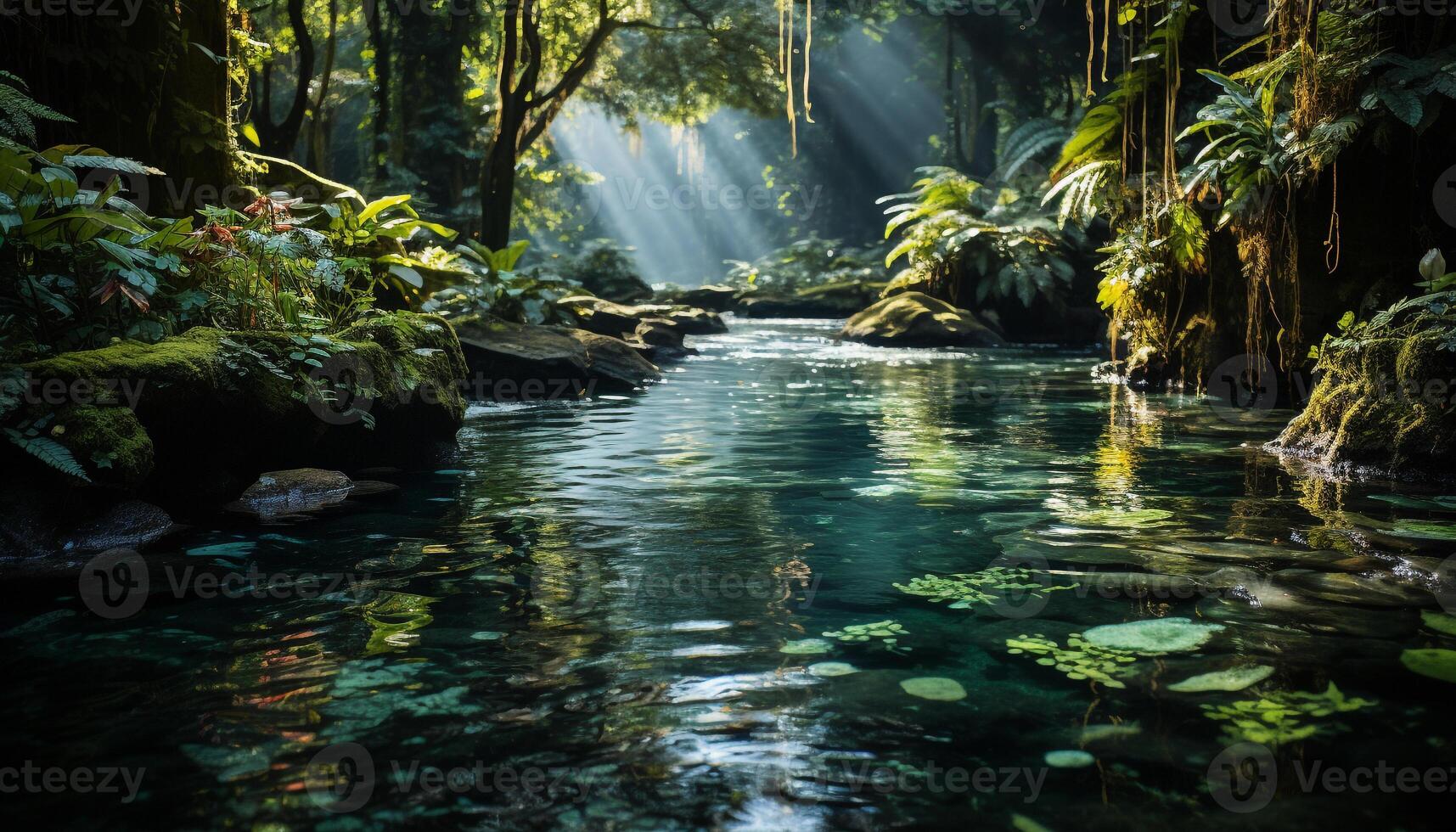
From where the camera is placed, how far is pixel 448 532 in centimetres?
491

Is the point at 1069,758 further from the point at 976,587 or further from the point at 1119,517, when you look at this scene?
the point at 1119,517

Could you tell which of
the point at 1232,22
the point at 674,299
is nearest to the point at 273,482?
the point at 1232,22

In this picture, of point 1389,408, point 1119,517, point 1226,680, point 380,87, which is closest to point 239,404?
point 1119,517

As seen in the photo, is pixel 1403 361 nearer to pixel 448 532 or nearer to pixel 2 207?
pixel 448 532

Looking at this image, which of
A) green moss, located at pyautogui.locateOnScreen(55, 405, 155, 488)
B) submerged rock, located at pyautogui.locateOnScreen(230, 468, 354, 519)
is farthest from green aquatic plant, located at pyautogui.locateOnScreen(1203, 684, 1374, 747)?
submerged rock, located at pyautogui.locateOnScreen(230, 468, 354, 519)

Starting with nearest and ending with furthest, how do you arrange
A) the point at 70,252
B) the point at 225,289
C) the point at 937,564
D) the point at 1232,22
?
the point at 937,564
the point at 70,252
the point at 225,289
the point at 1232,22

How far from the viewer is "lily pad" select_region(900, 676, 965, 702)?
2947 mm

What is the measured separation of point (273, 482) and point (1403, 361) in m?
6.15

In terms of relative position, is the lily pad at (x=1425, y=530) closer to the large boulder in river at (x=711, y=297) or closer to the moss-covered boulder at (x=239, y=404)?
the moss-covered boulder at (x=239, y=404)

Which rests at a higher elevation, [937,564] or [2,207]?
[2,207]

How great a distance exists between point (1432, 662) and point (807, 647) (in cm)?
180

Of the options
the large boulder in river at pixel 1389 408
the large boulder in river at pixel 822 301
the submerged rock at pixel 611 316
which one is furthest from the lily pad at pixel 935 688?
the large boulder in river at pixel 822 301

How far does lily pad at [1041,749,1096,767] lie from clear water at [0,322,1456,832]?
34 millimetres

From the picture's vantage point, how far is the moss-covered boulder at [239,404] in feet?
14.6
